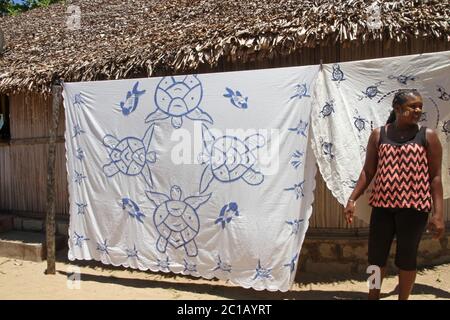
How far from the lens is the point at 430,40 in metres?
4.20

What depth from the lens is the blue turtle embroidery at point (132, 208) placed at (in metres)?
3.92

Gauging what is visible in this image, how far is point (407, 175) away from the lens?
2922 mm

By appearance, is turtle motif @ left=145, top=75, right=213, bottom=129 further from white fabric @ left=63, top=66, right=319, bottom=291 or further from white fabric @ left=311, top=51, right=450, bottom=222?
white fabric @ left=311, top=51, right=450, bottom=222

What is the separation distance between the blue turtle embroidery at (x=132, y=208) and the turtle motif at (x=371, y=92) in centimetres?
217

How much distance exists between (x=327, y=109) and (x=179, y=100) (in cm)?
128

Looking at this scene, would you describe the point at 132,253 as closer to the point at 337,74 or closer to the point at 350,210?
the point at 350,210

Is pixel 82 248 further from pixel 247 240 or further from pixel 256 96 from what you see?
pixel 256 96

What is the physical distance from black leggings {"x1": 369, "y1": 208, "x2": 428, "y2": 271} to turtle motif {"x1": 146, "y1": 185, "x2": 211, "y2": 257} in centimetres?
137

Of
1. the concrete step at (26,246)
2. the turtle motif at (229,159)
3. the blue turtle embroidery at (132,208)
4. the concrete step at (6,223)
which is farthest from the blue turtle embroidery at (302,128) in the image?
the concrete step at (6,223)

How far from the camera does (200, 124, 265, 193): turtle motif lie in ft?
11.5

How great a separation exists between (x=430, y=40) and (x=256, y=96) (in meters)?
2.02

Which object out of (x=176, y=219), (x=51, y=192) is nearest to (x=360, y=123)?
(x=176, y=219)
